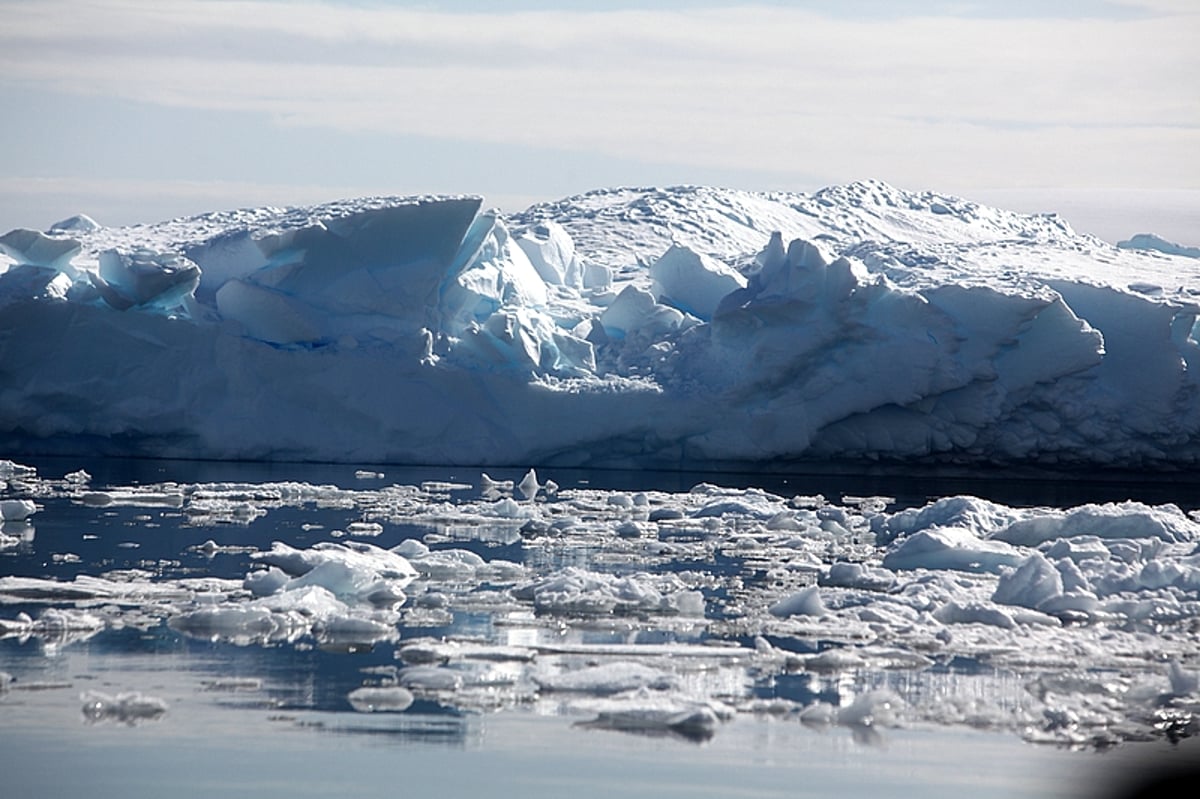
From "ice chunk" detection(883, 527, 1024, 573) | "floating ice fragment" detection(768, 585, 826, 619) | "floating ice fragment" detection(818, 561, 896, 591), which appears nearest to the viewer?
"floating ice fragment" detection(768, 585, 826, 619)

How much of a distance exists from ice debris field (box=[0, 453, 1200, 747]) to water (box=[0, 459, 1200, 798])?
0.04 m

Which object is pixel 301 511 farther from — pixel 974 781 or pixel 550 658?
pixel 974 781

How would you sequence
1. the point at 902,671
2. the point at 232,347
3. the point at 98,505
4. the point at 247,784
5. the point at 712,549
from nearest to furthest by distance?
the point at 247,784, the point at 902,671, the point at 712,549, the point at 98,505, the point at 232,347

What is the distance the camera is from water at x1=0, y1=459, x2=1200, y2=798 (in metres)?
4.27

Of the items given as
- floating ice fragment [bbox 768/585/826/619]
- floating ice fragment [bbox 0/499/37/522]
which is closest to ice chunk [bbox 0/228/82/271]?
floating ice fragment [bbox 0/499/37/522]

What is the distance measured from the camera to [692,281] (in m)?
19.0

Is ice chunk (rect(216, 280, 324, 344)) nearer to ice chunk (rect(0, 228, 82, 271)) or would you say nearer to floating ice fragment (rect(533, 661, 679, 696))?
ice chunk (rect(0, 228, 82, 271))

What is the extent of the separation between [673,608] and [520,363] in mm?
9550

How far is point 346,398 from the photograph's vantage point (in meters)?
16.5

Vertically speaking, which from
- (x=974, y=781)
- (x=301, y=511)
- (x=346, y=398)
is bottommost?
(x=974, y=781)

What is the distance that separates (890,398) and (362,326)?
547 centimetres

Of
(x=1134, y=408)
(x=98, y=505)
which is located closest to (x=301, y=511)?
(x=98, y=505)

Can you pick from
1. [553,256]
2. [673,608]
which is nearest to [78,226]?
[553,256]

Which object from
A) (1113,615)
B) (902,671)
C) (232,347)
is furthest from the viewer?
→ (232,347)
